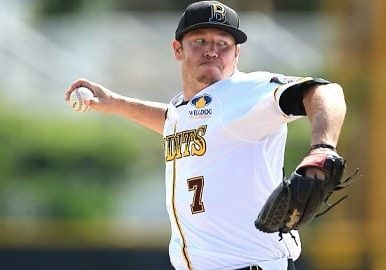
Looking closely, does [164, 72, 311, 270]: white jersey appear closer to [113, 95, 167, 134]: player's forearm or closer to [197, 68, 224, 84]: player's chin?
[197, 68, 224, 84]: player's chin

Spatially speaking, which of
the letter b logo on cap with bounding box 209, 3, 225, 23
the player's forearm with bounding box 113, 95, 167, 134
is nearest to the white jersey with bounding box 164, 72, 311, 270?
the letter b logo on cap with bounding box 209, 3, 225, 23

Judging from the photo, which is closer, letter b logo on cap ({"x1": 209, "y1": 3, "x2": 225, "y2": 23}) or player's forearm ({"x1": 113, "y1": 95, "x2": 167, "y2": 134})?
letter b logo on cap ({"x1": 209, "y1": 3, "x2": 225, "y2": 23})

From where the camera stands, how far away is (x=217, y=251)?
16.7 feet

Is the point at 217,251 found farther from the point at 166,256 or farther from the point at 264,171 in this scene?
the point at 166,256

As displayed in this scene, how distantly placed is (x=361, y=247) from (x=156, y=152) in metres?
4.82

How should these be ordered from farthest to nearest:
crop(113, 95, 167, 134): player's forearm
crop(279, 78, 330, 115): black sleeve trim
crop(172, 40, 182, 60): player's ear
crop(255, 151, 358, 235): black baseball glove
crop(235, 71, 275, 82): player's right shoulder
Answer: crop(113, 95, 167, 134): player's forearm
crop(172, 40, 182, 60): player's ear
crop(235, 71, 275, 82): player's right shoulder
crop(279, 78, 330, 115): black sleeve trim
crop(255, 151, 358, 235): black baseball glove

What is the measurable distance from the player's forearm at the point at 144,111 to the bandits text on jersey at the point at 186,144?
57 cm

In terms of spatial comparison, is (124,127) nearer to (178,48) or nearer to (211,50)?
(178,48)

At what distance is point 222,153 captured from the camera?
508 cm

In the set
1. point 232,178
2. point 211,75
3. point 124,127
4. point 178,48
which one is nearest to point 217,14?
point 211,75

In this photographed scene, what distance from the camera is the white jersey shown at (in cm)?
503

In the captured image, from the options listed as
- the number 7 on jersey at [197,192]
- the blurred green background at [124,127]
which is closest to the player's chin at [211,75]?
the number 7 on jersey at [197,192]

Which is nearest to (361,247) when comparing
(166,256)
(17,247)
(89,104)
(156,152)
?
(166,256)

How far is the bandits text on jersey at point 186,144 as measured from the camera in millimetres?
5133
